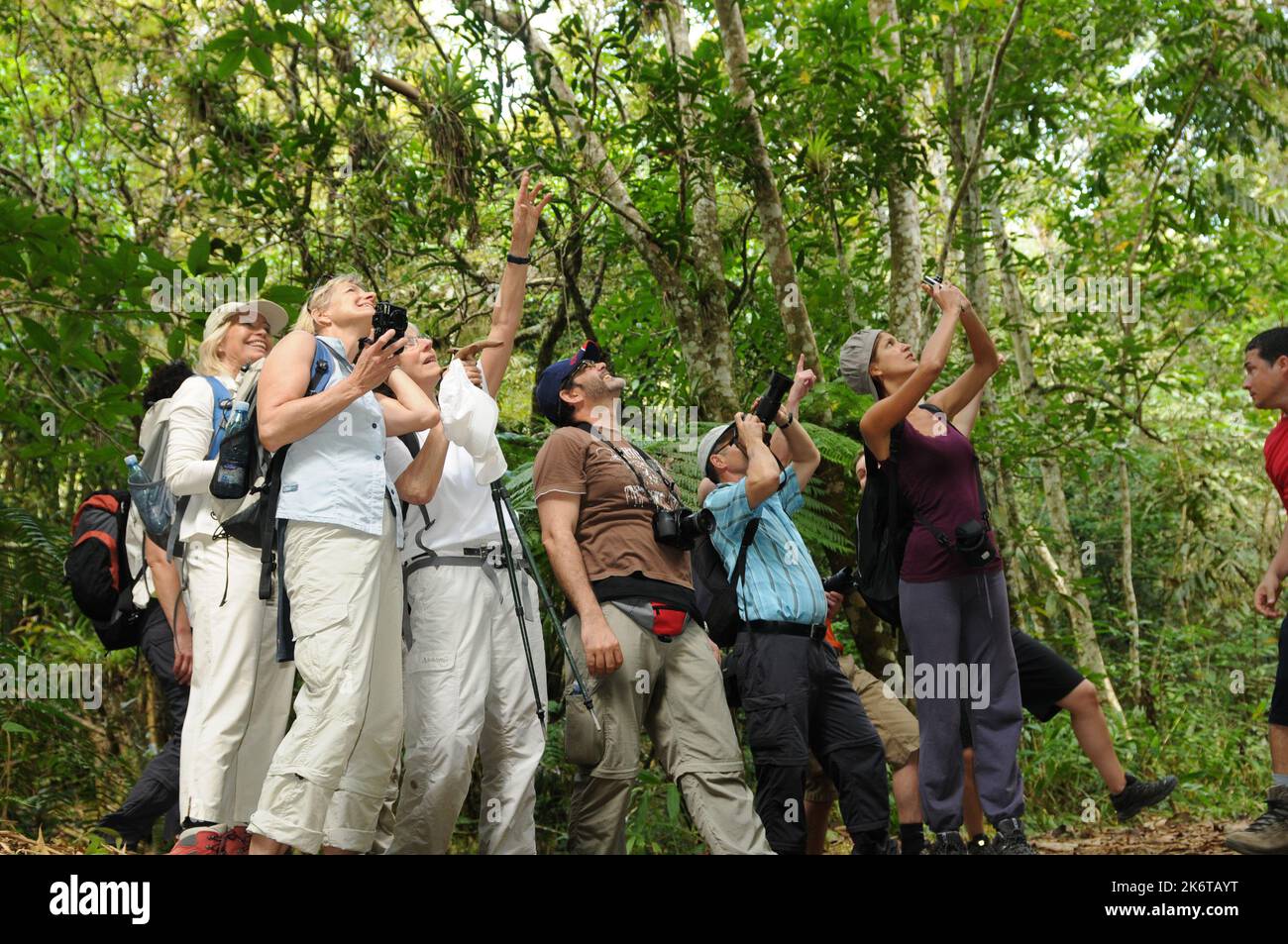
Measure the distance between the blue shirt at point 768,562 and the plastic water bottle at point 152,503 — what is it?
2.23 m

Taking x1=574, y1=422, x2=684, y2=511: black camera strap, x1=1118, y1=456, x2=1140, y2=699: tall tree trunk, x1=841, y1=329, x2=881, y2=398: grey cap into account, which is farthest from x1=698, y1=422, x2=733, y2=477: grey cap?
x1=1118, y1=456, x2=1140, y2=699: tall tree trunk

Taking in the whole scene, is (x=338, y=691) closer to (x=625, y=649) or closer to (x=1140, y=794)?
(x=625, y=649)

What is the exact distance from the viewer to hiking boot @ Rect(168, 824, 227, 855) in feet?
11.8

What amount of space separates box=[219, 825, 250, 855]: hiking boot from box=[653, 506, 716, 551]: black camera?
181 cm

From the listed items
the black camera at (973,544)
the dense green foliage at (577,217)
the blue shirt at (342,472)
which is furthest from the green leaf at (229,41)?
the black camera at (973,544)

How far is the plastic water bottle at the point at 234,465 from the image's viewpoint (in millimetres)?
3668

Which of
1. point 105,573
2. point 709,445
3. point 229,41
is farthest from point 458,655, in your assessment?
point 229,41

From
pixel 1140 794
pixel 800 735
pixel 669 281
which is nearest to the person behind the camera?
pixel 800 735

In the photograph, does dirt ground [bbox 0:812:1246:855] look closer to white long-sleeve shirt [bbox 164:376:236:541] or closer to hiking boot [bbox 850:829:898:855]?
hiking boot [bbox 850:829:898:855]

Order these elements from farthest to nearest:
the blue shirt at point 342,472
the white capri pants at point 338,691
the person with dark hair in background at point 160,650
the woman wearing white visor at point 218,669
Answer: the person with dark hair in background at point 160,650, the woman wearing white visor at point 218,669, the blue shirt at point 342,472, the white capri pants at point 338,691

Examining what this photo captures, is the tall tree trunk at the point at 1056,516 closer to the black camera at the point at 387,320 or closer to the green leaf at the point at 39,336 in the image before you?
the black camera at the point at 387,320

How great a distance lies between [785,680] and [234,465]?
2.11m

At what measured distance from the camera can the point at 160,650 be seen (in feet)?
17.8
